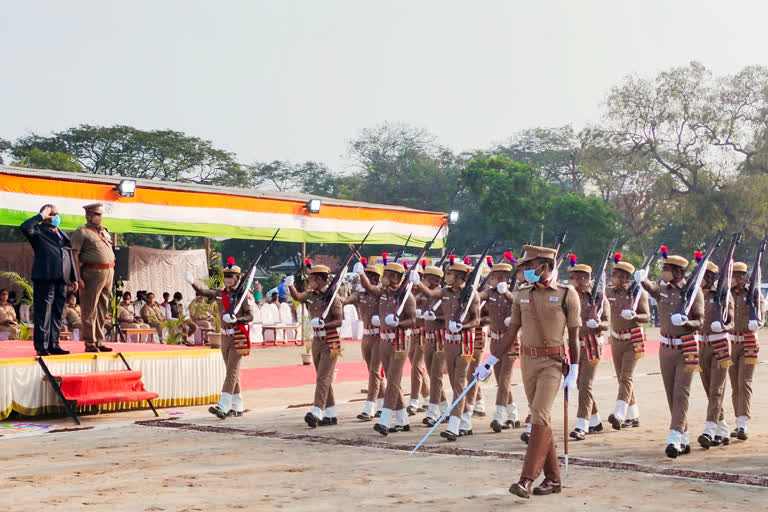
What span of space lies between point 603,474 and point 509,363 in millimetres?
3145

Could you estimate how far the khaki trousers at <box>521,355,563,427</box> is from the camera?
7590mm

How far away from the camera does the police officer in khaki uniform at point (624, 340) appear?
11.0 meters

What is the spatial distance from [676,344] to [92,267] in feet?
22.6

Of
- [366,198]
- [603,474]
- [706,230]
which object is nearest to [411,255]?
[706,230]

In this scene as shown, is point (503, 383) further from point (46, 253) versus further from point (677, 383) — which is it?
point (46, 253)

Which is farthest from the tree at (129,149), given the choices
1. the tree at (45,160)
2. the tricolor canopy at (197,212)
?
the tricolor canopy at (197,212)

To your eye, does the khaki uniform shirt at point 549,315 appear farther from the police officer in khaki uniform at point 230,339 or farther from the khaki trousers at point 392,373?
the police officer in khaki uniform at point 230,339

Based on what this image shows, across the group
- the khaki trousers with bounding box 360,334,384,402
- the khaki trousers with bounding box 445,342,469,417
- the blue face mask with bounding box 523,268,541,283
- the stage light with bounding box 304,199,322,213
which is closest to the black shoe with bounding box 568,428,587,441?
the khaki trousers with bounding box 445,342,469,417

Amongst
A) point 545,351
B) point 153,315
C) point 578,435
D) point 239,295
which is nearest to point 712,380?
point 578,435

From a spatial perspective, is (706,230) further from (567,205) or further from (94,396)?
(94,396)

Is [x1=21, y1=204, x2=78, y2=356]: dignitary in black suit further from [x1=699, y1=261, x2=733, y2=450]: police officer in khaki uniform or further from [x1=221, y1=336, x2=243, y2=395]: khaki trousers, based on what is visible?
[x1=699, y1=261, x2=733, y2=450]: police officer in khaki uniform

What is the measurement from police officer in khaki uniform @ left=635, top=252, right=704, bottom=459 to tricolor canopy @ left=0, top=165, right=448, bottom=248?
11.8 metres

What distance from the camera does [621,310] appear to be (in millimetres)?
11180

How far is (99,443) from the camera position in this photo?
33.5 ft
